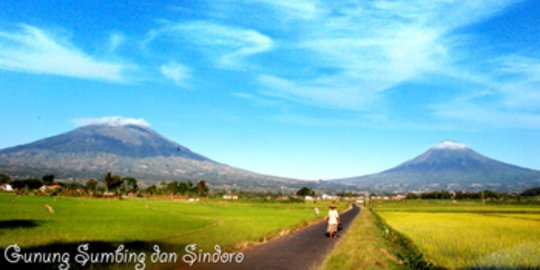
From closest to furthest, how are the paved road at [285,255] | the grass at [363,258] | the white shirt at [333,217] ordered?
the paved road at [285,255]
the grass at [363,258]
the white shirt at [333,217]

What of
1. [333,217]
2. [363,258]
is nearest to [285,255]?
[363,258]

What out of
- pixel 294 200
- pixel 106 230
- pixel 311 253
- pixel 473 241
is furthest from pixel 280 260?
pixel 294 200

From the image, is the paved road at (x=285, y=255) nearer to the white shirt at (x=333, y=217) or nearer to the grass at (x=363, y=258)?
the grass at (x=363, y=258)

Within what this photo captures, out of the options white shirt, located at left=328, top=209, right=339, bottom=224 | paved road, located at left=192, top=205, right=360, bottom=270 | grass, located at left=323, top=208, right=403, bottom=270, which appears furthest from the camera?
white shirt, located at left=328, top=209, right=339, bottom=224

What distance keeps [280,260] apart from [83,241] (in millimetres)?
6460

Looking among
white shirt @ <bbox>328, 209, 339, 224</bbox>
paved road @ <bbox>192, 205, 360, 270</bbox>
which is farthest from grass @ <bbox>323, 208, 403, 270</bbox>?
white shirt @ <bbox>328, 209, 339, 224</bbox>

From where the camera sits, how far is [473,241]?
1886 centimetres

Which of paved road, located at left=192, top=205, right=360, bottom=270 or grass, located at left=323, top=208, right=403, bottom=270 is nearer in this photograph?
paved road, located at left=192, top=205, right=360, bottom=270

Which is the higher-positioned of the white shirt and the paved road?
the white shirt

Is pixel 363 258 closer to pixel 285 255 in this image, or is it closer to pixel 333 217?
pixel 285 255

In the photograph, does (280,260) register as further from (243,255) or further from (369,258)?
(369,258)

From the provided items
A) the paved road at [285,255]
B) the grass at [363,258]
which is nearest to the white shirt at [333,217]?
the paved road at [285,255]

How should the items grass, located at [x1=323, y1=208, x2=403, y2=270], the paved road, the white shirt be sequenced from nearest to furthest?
→ 1. the paved road
2. grass, located at [x1=323, y1=208, x2=403, y2=270]
3. the white shirt

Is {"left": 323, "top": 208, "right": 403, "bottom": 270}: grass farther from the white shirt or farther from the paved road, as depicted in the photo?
the white shirt
